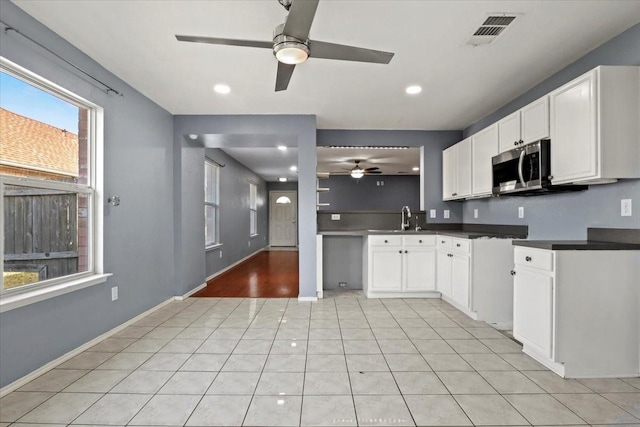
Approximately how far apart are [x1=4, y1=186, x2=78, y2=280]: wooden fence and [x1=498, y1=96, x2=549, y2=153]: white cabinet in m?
3.95

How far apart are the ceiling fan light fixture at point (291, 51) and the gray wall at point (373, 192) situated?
312 inches

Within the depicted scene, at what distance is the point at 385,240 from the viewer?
4273 mm

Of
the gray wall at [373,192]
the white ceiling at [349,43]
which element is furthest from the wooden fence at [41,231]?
the gray wall at [373,192]

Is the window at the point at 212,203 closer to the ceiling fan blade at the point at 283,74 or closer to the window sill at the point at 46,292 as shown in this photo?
the window sill at the point at 46,292

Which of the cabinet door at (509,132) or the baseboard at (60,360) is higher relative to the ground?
the cabinet door at (509,132)

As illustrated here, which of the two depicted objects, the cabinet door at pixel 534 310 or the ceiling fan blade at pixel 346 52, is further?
the cabinet door at pixel 534 310

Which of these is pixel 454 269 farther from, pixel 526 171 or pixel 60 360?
pixel 60 360

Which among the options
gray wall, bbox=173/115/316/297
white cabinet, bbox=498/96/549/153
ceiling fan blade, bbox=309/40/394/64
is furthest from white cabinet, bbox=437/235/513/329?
Result: ceiling fan blade, bbox=309/40/394/64

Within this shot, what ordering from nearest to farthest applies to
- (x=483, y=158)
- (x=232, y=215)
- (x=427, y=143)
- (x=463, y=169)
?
(x=483, y=158) < (x=463, y=169) < (x=427, y=143) < (x=232, y=215)

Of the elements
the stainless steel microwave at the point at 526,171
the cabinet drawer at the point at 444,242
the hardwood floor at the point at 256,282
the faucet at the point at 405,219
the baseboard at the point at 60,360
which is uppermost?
the stainless steel microwave at the point at 526,171

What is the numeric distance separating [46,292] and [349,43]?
286cm

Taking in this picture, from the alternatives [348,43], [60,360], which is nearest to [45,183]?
[60,360]

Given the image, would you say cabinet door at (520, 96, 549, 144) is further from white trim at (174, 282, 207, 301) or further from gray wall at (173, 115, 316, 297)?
white trim at (174, 282, 207, 301)

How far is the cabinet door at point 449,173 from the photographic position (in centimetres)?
446
